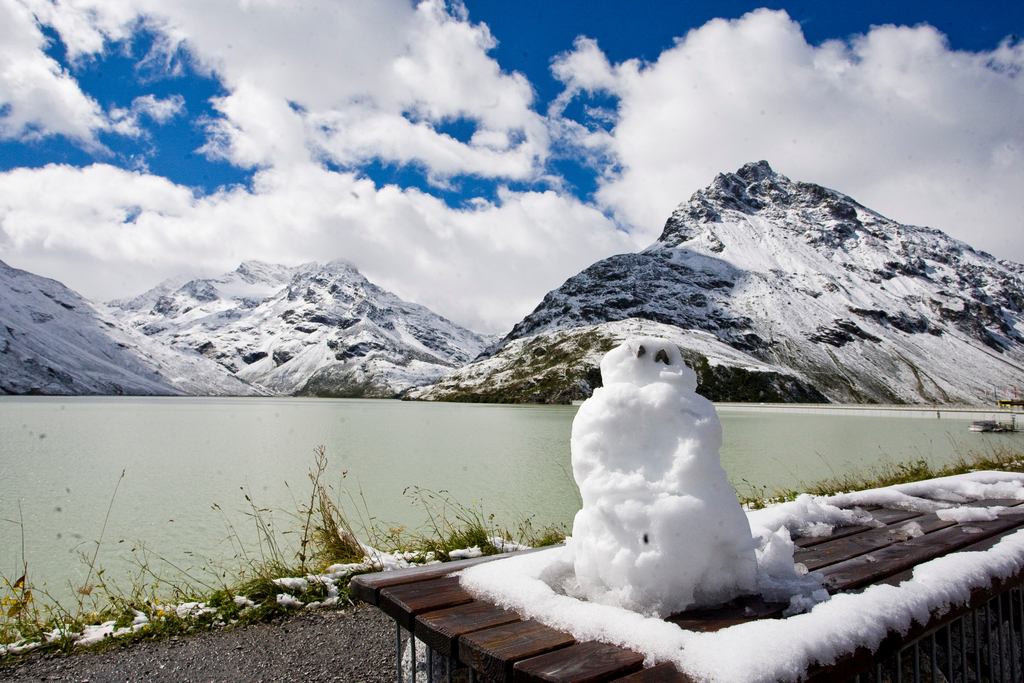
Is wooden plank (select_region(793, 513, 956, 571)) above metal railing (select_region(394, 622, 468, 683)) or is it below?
above

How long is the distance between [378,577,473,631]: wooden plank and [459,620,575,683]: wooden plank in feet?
1.48

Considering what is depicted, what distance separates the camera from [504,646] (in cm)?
225

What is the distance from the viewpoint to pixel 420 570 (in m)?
3.52

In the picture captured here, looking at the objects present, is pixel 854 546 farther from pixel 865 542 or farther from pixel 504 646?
pixel 504 646

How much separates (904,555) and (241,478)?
20467mm

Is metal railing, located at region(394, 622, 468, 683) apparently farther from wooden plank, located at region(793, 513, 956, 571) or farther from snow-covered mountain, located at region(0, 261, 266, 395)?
snow-covered mountain, located at region(0, 261, 266, 395)

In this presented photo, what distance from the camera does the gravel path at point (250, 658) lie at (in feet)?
13.8

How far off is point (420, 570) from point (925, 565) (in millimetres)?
3101

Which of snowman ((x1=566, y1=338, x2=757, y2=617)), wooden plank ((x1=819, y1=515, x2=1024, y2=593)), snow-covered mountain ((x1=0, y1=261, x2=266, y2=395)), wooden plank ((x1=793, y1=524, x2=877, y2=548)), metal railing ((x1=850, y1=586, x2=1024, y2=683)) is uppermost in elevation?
snow-covered mountain ((x1=0, y1=261, x2=266, y2=395))

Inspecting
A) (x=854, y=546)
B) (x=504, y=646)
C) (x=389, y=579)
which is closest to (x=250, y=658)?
(x=389, y=579)

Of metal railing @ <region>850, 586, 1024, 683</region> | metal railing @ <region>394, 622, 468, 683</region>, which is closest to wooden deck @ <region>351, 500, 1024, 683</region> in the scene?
metal railing @ <region>394, 622, 468, 683</region>

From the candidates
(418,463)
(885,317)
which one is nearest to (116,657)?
(418,463)

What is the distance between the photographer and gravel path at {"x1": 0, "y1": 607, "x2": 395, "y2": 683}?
4.20 metres

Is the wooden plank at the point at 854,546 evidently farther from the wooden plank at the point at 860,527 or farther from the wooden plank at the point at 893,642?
the wooden plank at the point at 893,642
